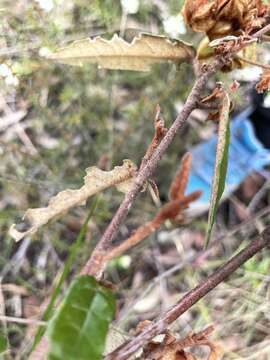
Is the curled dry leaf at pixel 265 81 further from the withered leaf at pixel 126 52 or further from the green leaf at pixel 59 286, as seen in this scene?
the green leaf at pixel 59 286

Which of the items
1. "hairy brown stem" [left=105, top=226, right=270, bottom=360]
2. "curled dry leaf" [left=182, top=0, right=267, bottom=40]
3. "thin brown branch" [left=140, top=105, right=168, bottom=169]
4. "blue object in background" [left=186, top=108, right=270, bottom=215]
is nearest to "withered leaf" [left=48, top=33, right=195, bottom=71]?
"curled dry leaf" [left=182, top=0, right=267, bottom=40]

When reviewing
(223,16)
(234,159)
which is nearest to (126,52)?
(223,16)

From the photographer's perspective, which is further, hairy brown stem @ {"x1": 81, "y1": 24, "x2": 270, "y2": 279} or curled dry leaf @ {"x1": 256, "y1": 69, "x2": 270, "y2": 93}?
curled dry leaf @ {"x1": 256, "y1": 69, "x2": 270, "y2": 93}

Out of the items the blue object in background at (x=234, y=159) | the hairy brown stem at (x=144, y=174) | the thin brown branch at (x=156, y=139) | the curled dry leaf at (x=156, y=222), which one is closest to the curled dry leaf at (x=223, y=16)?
the hairy brown stem at (x=144, y=174)

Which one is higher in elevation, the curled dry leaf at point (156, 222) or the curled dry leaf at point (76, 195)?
the curled dry leaf at point (76, 195)

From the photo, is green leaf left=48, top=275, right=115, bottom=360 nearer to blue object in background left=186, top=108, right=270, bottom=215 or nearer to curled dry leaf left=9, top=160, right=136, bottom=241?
curled dry leaf left=9, top=160, right=136, bottom=241

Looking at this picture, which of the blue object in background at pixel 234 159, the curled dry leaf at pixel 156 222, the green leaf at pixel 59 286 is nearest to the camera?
the curled dry leaf at pixel 156 222
